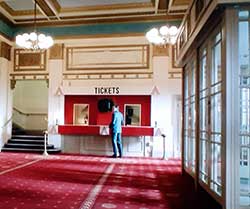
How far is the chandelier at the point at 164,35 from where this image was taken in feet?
26.6

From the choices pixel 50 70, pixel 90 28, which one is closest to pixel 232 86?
pixel 90 28

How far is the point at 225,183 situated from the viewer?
10.1 ft

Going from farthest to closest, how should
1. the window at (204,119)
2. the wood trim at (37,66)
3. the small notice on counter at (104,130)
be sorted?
the wood trim at (37,66) → the small notice on counter at (104,130) → the window at (204,119)

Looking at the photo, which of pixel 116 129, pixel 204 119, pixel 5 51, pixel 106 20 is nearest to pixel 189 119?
pixel 204 119

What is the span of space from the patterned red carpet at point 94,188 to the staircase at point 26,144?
3.05m

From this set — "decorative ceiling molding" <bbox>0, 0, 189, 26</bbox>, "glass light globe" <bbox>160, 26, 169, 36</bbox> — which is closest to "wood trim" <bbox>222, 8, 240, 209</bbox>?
"glass light globe" <bbox>160, 26, 169, 36</bbox>

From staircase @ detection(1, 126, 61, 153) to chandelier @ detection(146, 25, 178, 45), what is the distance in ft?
15.9

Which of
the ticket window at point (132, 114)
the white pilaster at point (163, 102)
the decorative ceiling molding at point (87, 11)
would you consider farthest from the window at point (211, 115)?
the ticket window at point (132, 114)

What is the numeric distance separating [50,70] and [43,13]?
6.59ft

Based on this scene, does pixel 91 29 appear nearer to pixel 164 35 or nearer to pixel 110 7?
pixel 110 7

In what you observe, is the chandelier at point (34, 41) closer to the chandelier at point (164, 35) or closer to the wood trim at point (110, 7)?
the wood trim at point (110, 7)

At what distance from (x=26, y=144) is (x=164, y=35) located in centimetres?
603

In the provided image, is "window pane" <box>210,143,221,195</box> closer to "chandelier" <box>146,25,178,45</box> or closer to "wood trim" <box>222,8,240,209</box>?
"wood trim" <box>222,8,240,209</box>

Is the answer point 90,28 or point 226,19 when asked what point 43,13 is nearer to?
point 90,28
